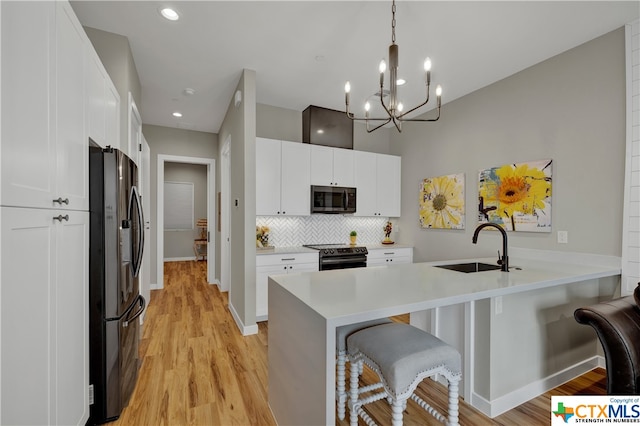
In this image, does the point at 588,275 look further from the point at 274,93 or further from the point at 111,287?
the point at 274,93

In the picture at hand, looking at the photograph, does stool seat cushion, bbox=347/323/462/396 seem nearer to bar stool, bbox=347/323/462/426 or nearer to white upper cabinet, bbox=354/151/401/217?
bar stool, bbox=347/323/462/426

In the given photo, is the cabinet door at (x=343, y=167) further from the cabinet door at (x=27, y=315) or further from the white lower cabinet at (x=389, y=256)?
the cabinet door at (x=27, y=315)

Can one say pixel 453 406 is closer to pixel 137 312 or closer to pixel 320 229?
pixel 137 312

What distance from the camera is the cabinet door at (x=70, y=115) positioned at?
51.7 inches

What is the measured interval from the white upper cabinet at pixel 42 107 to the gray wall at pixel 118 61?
1092mm

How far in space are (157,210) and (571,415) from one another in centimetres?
539

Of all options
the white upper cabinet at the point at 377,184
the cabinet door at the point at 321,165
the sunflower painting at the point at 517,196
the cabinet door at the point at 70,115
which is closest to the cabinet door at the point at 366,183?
the white upper cabinet at the point at 377,184

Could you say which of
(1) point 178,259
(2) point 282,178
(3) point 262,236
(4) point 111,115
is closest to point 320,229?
(3) point 262,236

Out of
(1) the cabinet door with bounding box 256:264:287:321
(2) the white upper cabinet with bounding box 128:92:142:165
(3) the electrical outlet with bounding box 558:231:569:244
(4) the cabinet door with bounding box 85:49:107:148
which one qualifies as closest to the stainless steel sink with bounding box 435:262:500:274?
(3) the electrical outlet with bounding box 558:231:569:244

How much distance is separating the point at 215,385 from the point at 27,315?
1520 millimetres

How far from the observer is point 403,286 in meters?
1.69

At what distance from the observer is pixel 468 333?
199 cm

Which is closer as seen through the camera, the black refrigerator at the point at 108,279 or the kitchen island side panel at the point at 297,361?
the kitchen island side panel at the point at 297,361

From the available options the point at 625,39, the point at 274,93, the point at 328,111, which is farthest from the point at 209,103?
the point at 625,39
